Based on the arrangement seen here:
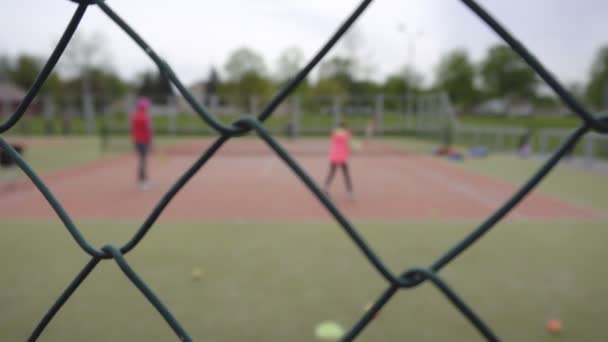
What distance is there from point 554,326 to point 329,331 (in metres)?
1.62

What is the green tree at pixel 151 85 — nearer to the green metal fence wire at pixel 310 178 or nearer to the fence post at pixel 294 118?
the fence post at pixel 294 118

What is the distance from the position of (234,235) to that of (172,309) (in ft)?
6.52

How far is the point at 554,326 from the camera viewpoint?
9.12 feet

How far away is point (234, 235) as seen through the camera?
16.3ft

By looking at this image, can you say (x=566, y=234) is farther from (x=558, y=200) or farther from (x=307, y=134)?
(x=307, y=134)

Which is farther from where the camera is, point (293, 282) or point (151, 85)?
point (151, 85)

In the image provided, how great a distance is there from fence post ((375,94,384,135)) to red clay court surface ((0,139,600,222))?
9.45m

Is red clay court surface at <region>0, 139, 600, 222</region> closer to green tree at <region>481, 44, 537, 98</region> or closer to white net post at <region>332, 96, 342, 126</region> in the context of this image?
white net post at <region>332, 96, 342, 126</region>

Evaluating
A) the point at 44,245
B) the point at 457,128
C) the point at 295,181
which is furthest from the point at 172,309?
the point at 457,128

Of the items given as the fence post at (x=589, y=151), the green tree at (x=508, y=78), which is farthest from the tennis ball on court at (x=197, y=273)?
the green tree at (x=508, y=78)

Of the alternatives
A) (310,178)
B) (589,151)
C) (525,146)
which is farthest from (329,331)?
(525,146)

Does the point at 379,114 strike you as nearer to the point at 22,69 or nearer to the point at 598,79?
the point at 598,79

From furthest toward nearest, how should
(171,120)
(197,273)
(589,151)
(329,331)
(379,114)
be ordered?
(379,114)
(171,120)
(589,151)
(197,273)
(329,331)

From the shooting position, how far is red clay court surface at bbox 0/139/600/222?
613 centimetres
